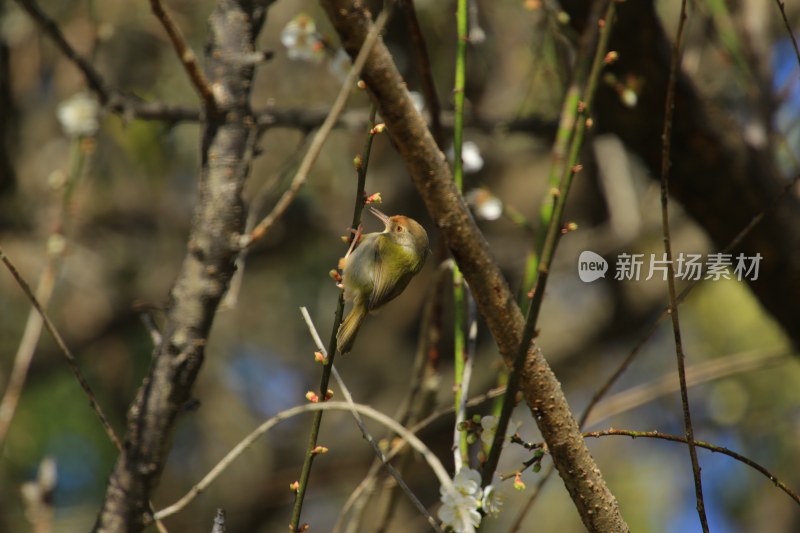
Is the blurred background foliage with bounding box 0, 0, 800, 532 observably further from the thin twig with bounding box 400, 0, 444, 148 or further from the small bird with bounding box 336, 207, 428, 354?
the small bird with bounding box 336, 207, 428, 354

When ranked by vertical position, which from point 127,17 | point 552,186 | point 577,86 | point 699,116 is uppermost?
point 127,17

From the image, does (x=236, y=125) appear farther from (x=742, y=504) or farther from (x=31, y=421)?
(x=742, y=504)

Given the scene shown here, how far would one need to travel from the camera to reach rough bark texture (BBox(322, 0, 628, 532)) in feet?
3.37

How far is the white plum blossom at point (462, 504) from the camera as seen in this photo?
1080 millimetres

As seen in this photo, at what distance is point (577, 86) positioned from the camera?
1.75 meters

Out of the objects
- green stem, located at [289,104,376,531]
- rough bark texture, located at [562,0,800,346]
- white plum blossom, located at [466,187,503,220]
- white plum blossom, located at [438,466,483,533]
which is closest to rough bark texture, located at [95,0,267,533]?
green stem, located at [289,104,376,531]

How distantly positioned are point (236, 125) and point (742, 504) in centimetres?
491

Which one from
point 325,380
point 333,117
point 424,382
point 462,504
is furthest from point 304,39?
point 462,504

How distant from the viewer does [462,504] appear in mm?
1087

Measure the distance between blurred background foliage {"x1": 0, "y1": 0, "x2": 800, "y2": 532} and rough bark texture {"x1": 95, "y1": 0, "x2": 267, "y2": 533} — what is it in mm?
2277

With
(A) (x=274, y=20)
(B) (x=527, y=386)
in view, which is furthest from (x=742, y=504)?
(B) (x=527, y=386)

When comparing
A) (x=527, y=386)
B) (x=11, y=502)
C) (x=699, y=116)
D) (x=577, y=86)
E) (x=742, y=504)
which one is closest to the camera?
(x=527, y=386)

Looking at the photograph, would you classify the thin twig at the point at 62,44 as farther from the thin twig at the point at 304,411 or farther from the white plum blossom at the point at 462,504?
the white plum blossom at the point at 462,504

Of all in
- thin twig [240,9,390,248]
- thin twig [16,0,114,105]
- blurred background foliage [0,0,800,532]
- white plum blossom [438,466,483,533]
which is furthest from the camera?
blurred background foliage [0,0,800,532]
